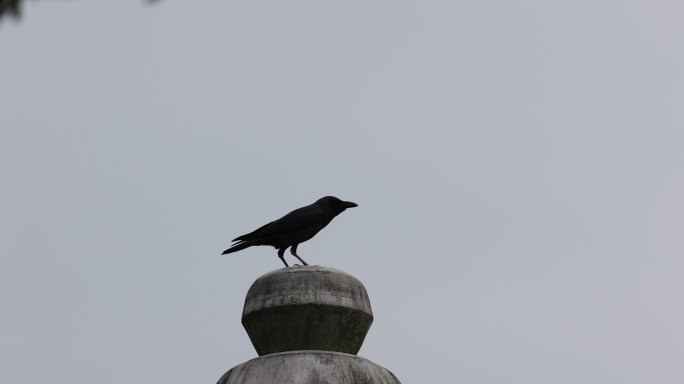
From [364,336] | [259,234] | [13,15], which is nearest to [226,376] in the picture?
[364,336]

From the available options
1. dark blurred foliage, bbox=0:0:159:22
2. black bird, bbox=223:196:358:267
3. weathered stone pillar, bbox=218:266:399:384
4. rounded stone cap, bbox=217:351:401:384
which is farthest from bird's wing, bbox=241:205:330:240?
dark blurred foliage, bbox=0:0:159:22

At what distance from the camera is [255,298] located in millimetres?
7680

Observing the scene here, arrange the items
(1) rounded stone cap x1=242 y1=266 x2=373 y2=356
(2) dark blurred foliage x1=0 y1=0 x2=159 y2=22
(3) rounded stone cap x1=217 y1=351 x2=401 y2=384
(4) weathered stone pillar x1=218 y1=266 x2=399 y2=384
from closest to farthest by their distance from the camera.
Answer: (2) dark blurred foliage x1=0 y1=0 x2=159 y2=22 → (3) rounded stone cap x1=217 y1=351 x2=401 y2=384 → (4) weathered stone pillar x1=218 y1=266 x2=399 y2=384 → (1) rounded stone cap x1=242 y1=266 x2=373 y2=356

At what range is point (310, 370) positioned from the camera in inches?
277

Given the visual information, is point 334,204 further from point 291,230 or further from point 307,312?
point 307,312

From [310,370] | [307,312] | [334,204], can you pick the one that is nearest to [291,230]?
[334,204]

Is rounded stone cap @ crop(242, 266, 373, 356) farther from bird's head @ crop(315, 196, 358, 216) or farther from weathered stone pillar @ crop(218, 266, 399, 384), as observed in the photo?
bird's head @ crop(315, 196, 358, 216)

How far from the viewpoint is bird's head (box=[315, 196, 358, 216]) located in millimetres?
10117

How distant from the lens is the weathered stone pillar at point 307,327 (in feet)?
23.4

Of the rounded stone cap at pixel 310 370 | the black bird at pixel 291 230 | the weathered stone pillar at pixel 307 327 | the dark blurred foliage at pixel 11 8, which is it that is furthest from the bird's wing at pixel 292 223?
the dark blurred foliage at pixel 11 8

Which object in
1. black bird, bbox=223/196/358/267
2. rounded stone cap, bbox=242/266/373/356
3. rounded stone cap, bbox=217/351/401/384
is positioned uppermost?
black bird, bbox=223/196/358/267

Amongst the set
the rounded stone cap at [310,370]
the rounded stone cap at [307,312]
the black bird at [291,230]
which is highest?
the black bird at [291,230]

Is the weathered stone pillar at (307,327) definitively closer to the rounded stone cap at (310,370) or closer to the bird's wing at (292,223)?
the rounded stone cap at (310,370)

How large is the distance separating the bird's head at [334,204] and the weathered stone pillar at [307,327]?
93.4 inches
